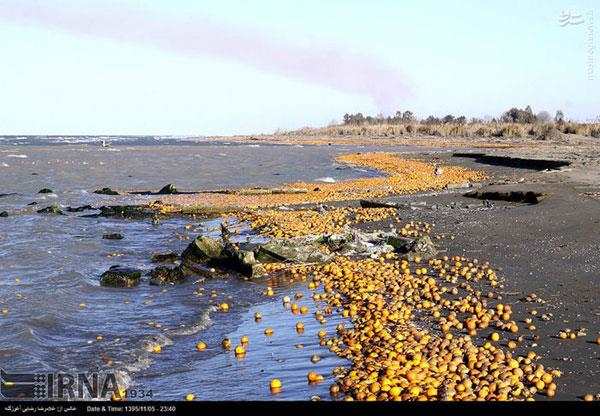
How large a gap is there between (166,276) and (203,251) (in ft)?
4.57

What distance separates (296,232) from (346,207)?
6.38 m

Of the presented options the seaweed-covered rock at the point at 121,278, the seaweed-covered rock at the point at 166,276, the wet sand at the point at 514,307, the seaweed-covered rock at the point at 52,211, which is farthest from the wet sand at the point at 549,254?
the seaweed-covered rock at the point at 52,211

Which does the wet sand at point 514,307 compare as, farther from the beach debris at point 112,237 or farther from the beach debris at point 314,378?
the beach debris at point 112,237

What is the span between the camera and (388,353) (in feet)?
26.7

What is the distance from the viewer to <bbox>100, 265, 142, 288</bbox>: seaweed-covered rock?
14.7 m

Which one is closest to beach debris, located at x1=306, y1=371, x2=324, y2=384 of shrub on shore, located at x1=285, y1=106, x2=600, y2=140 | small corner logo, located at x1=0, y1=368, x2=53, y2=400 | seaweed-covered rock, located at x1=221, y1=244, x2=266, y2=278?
small corner logo, located at x1=0, y1=368, x2=53, y2=400

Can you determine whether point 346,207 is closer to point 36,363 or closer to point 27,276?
point 27,276

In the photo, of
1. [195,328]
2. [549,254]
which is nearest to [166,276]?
[195,328]

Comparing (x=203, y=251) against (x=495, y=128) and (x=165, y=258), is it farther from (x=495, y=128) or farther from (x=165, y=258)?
(x=495, y=128)

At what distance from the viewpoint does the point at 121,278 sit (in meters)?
14.8

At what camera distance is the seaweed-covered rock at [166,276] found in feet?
48.3

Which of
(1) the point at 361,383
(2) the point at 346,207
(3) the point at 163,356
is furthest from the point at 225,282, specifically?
(2) the point at 346,207

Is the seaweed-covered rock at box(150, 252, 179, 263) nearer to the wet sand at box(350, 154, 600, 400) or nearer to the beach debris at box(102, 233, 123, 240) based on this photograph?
the beach debris at box(102, 233, 123, 240)
